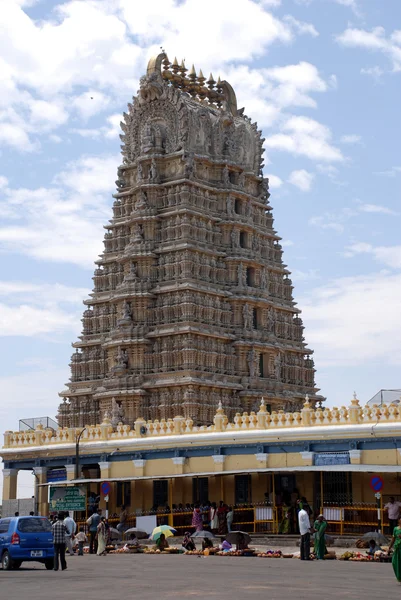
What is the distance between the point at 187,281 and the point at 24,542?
1423 inches

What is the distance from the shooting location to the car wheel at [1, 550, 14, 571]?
33344 mm

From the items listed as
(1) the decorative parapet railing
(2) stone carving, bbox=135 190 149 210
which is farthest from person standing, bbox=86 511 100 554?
(2) stone carving, bbox=135 190 149 210

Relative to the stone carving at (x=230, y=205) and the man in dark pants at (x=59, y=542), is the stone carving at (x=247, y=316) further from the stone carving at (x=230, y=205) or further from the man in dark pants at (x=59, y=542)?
the man in dark pants at (x=59, y=542)

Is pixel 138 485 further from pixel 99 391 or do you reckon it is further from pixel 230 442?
pixel 99 391

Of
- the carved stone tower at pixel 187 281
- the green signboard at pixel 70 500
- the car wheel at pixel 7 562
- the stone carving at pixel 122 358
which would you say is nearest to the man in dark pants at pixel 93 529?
the green signboard at pixel 70 500

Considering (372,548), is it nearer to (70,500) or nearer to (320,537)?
(320,537)

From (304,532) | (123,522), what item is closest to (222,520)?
(123,522)

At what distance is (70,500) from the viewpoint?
5047 centimetres

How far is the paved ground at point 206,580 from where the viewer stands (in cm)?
2305

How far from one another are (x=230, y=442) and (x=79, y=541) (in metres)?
9.68

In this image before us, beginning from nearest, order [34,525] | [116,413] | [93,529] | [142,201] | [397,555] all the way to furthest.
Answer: [397,555] → [34,525] → [93,529] → [116,413] → [142,201]

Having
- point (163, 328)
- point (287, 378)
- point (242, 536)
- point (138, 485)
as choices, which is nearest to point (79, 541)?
point (242, 536)

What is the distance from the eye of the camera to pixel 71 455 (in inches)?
2227

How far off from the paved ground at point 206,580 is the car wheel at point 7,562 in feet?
1.49
